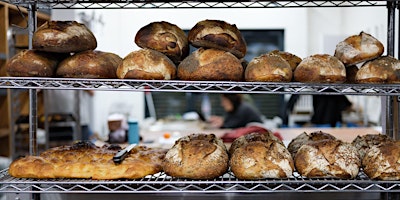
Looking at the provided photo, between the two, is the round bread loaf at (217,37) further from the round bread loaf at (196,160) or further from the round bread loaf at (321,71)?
the round bread loaf at (196,160)

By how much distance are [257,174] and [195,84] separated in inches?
14.0

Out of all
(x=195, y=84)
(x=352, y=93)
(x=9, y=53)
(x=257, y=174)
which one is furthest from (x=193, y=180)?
(x=9, y=53)

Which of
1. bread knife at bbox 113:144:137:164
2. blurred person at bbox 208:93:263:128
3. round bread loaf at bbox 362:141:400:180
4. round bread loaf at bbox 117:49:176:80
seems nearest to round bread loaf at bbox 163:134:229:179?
bread knife at bbox 113:144:137:164

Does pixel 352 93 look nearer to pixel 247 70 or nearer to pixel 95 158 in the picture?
pixel 247 70

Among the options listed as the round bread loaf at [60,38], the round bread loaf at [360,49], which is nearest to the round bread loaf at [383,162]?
the round bread loaf at [360,49]

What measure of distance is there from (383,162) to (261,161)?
15.7 inches

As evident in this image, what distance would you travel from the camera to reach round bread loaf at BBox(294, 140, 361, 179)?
1.55 m

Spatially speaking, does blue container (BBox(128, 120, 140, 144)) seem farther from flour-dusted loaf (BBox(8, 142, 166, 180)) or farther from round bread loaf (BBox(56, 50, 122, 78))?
round bread loaf (BBox(56, 50, 122, 78))

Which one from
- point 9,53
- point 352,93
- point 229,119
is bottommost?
point 229,119

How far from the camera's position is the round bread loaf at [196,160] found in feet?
5.10

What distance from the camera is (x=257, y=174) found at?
5.03ft

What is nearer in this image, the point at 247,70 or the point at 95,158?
the point at 247,70

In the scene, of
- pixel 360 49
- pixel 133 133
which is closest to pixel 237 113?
pixel 133 133

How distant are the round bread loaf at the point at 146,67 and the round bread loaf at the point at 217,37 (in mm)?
140
